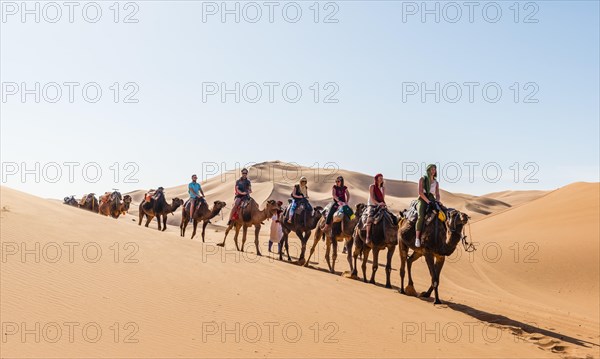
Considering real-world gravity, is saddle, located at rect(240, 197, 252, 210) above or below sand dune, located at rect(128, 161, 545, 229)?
above

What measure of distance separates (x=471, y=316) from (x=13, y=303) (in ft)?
27.3

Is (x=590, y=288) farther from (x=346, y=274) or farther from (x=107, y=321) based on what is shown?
(x=107, y=321)

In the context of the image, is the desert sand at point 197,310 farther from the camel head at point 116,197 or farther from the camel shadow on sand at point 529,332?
the camel head at point 116,197

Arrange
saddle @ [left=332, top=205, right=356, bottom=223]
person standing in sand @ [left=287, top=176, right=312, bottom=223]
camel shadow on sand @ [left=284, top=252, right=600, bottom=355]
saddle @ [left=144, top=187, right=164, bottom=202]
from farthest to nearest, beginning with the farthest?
saddle @ [left=144, top=187, right=164, bottom=202] < person standing in sand @ [left=287, top=176, right=312, bottom=223] < saddle @ [left=332, top=205, right=356, bottom=223] < camel shadow on sand @ [left=284, top=252, right=600, bottom=355]

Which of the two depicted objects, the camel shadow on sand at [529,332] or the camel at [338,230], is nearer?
the camel shadow on sand at [529,332]

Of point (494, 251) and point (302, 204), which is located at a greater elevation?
point (302, 204)

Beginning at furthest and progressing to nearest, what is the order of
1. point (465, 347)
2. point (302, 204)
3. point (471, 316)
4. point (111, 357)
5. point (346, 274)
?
point (302, 204), point (346, 274), point (471, 316), point (465, 347), point (111, 357)

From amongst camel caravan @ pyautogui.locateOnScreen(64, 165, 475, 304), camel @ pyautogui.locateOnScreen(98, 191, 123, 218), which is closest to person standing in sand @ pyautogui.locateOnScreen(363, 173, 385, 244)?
camel caravan @ pyautogui.locateOnScreen(64, 165, 475, 304)

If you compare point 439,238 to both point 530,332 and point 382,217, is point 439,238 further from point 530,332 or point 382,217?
point 382,217

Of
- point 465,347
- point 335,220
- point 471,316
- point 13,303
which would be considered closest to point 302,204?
point 335,220

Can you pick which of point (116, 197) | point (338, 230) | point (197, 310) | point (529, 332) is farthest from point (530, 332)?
point (116, 197)

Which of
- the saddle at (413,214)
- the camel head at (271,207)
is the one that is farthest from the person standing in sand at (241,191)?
the saddle at (413,214)

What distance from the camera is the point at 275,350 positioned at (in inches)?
296

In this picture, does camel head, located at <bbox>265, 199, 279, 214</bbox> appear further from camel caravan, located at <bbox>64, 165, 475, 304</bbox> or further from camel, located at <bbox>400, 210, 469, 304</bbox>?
camel, located at <bbox>400, 210, 469, 304</bbox>
